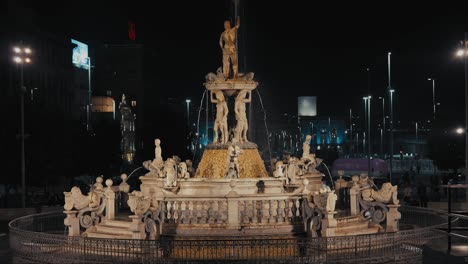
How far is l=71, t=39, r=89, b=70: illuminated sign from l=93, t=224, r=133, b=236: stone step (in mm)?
90705

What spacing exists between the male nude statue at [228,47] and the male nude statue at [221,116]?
2.85ft

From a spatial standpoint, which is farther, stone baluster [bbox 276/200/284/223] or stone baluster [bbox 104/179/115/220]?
stone baluster [bbox 104/179/115/220]

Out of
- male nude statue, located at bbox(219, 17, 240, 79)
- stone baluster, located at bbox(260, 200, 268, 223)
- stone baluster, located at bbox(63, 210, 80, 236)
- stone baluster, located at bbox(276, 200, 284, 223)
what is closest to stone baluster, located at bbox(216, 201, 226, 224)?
stone baluster, located at bbox(260, 200, 268, 223)

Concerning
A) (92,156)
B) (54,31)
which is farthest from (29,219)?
(54,31)

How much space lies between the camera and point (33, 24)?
95625mm

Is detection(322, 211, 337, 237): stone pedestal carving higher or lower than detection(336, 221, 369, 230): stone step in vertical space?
higher

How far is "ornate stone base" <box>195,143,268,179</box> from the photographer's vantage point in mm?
32438

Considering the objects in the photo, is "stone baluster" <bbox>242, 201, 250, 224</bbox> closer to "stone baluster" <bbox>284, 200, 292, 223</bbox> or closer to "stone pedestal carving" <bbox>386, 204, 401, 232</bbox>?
"stone baluster" <bbox>284, 200, 292, 223</bbox>

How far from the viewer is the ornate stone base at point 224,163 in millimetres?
32438

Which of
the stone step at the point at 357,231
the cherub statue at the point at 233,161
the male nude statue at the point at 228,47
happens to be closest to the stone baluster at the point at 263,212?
the stone step at the point at 357,231

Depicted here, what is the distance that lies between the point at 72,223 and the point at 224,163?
617 cm

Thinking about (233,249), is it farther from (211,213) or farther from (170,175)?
(170,175)

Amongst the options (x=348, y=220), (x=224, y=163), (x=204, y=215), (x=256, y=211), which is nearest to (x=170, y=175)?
(x=224, y=163)

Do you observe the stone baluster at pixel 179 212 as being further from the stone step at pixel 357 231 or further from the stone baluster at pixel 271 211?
the stone step at pixel 357 231
